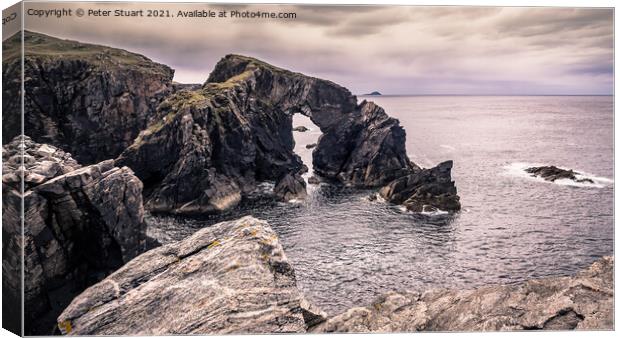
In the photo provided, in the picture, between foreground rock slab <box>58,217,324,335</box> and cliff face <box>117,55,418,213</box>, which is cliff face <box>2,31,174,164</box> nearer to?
cliff face <box>117,55,418,213</box>

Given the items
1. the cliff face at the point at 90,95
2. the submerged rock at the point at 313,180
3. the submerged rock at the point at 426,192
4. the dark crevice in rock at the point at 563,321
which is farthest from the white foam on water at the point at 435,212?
the dark crevice in rock at the point at 563,321

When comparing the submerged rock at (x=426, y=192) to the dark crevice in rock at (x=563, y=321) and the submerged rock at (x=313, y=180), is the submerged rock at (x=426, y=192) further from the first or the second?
the dark crevice in rock at (x=563, y=321)

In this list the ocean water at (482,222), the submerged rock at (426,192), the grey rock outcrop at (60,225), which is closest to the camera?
the grey rock outcrop at (60,225)

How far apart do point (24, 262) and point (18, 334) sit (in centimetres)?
364

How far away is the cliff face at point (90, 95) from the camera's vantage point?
126 feet

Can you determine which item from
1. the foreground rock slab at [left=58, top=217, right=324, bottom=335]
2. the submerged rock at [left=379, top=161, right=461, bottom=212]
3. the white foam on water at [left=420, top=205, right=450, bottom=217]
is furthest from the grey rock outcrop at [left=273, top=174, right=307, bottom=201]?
the foreground rock slab at [left=58, top=217, right=324, bottom=335]

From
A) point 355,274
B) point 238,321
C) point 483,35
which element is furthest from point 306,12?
point 355,274

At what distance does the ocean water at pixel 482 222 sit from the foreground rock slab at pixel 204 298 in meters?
16.7

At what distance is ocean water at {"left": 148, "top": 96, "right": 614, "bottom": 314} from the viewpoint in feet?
140

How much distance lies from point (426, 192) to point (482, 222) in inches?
508

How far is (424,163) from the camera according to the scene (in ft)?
313

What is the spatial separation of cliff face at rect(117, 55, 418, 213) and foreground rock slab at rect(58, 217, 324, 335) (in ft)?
132

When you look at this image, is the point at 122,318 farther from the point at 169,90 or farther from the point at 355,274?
the point at 169,90

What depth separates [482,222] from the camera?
196 feet
